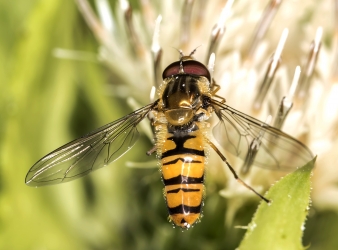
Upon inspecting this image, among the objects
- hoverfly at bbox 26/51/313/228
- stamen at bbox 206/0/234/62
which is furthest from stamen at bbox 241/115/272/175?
stamen at bbox 206/0/234/62

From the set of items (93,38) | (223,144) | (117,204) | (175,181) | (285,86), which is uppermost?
(93,38)

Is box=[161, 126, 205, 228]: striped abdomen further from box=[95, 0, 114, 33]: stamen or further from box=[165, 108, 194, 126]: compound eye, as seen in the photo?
box=[95, 0, 114, 33]: stamen

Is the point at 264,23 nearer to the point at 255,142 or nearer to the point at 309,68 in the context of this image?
the point at 309,68

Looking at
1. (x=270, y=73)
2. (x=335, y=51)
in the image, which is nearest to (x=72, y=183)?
(x=270, y=73)

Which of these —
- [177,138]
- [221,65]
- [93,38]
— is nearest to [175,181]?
[177,138]

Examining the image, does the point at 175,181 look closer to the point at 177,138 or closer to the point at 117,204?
the point at 177,138

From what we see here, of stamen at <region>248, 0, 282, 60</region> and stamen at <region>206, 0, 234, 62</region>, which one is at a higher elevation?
stamen at <region>248, 0, 282, 60</region>
